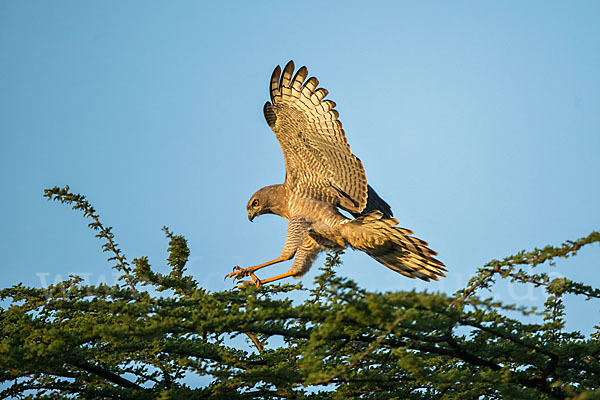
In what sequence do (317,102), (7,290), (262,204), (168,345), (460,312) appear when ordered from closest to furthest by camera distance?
1. (460,312)
2. (168,345)
3. (7,290)
4. (317,102)
5. (262,204)

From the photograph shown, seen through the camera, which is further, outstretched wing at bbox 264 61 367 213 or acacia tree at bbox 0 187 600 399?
outstretched wing at bbox 264 61 367 213

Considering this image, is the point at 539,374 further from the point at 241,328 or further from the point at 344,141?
the point at 344,141

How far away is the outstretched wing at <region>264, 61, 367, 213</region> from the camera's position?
6.03 metres

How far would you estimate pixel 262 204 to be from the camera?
24.1 feet

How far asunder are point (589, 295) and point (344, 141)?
317cm

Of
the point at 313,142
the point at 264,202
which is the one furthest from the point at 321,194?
the point at 264,202

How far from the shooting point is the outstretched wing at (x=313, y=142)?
237 inches

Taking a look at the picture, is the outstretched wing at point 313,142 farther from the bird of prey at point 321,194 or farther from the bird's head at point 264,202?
the bird's head at point 264,202

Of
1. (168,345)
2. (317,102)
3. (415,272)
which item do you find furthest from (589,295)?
(317,102)

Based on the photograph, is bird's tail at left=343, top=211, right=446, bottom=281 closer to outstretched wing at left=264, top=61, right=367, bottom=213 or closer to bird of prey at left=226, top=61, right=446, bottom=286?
bird of prey at left=226, top=61, right=446, bottom=286

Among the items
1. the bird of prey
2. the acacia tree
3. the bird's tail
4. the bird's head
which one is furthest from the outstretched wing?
the acacia tree

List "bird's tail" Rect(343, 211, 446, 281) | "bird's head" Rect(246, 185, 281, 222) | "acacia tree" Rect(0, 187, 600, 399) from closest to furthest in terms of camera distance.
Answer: "acacia tree" Rect(0, 187, 600, 399), "bird's tail" Rect(343, 211, 446, 281), "bird's head" Rect(246, 185, 281, 222)

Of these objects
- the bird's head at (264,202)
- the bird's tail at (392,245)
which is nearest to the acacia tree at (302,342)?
the bird's tail at (392,245)

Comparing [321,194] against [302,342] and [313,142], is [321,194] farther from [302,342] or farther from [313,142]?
[302,342]
